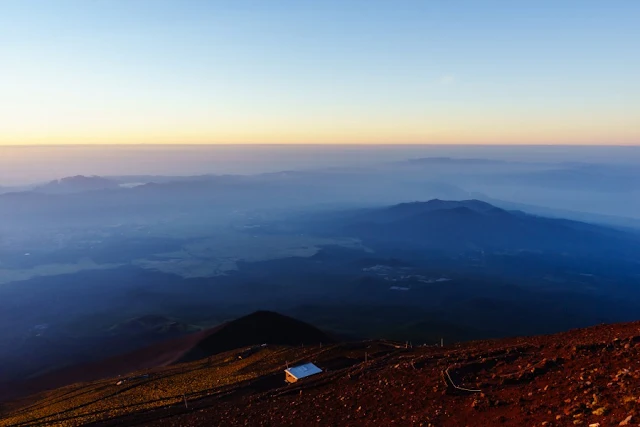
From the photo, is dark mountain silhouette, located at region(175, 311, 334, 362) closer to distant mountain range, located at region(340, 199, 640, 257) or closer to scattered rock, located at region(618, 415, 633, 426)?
scattered rock, located at region(618, 415, 633, 426)

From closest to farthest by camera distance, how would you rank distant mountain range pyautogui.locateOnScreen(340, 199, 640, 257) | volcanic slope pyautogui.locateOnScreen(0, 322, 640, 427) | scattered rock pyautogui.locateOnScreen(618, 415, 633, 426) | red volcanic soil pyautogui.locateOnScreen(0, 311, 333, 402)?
scattered rock pyautogui.locateOnScreen(618, 415, 633, 426) → volcanic slope pyautogui.locateOnScreen(0, 322, 640, 427) → red volcanic soil pyautogui.locateOnScreen(0, 311, 333, 402) → distant mountain range pyautogui.locateOnScreen(340, 199, 640, 257)

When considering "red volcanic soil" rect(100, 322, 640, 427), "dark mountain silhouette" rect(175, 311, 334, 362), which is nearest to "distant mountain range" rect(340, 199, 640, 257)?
"dark mountain silhouette" rect(175, 311, 334, 362)

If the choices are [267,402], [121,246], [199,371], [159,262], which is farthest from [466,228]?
[267,402]

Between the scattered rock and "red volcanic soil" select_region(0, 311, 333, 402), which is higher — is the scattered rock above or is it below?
above

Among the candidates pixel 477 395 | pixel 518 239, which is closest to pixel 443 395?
pixel 477 395

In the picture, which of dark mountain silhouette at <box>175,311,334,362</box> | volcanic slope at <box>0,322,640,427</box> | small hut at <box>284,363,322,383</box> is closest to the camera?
volcanic slope at <box>0,322,640,427</box>

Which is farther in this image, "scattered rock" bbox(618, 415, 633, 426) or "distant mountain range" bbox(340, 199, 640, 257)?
"distant mountain range" bbox(340, 199, 640, 257)

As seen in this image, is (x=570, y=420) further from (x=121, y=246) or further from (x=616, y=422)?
(x=121, y=246)

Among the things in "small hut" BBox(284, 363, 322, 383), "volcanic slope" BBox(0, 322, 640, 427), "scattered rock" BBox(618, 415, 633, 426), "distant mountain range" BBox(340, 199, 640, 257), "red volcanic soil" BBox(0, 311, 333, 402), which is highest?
"scattered rock" BBox(618, 415, 633, 426)

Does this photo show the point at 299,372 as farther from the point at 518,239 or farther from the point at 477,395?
the point at 518,239
